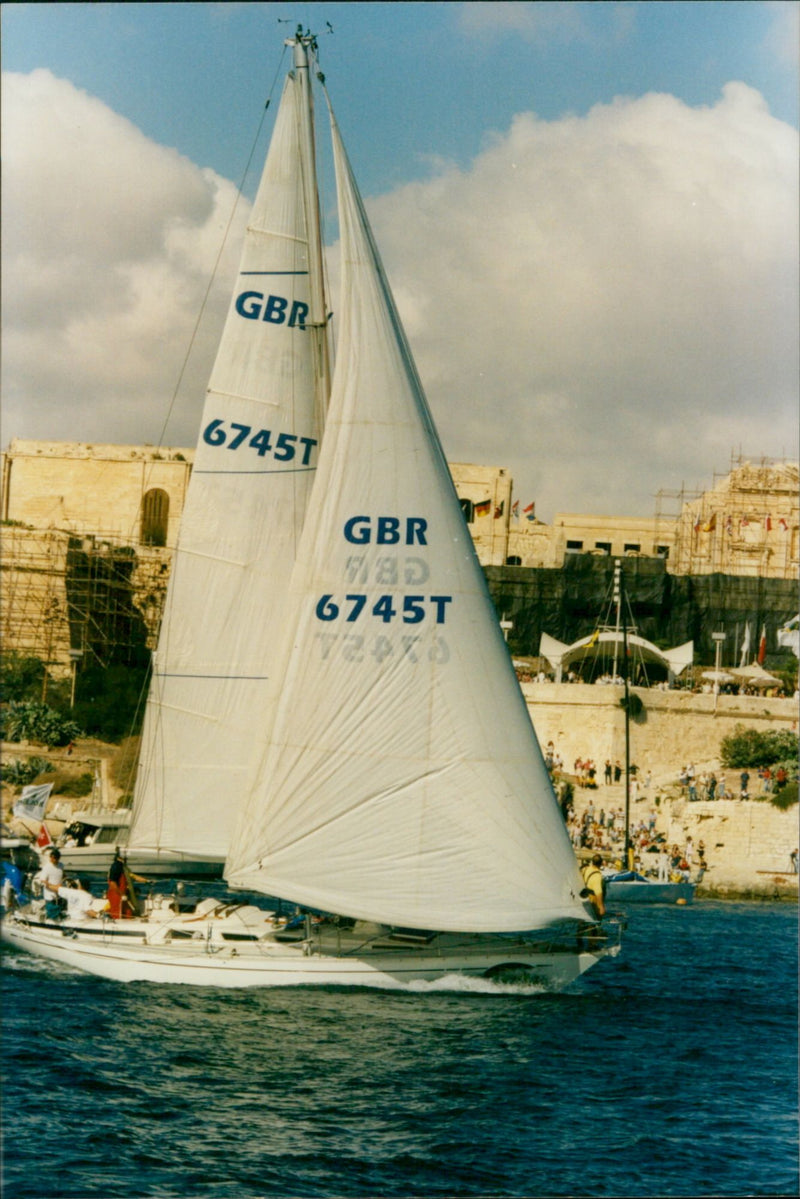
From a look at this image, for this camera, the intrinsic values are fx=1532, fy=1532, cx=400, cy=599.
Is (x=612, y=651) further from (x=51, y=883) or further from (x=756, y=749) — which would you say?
(x=51, y=883)

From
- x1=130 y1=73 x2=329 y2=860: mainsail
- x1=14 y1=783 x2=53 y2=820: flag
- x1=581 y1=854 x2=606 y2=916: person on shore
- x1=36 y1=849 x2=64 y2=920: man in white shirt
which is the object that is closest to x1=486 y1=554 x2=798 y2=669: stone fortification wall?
x1=14 y1=783 x2=53 y2=820: flag

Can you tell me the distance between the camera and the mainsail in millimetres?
18375

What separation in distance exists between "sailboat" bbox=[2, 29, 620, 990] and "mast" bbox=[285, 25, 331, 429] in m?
0.03

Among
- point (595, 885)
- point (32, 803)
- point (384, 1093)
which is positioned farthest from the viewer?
point (32, 803)

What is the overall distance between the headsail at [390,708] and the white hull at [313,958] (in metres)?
1.09

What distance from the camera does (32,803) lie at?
31.5 meters

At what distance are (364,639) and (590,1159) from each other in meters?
6.13

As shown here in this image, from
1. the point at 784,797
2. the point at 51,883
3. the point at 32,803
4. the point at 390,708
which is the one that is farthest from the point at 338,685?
the point at 784,797

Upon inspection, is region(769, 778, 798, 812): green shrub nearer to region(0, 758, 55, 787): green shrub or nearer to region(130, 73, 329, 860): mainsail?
region(0, 758, 55, 787): green shrub

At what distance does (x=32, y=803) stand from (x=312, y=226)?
1716cm

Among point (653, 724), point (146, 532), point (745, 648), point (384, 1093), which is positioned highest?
point (146, 532)

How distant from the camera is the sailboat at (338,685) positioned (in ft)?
53.5

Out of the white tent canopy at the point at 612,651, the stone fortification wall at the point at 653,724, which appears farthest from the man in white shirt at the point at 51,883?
the white tent canopy at the point at 612,651

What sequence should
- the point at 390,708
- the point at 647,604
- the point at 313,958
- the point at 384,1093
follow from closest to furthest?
the point at 384,1093, the point at 390,708, the point at 313,958, the point at 647,604
